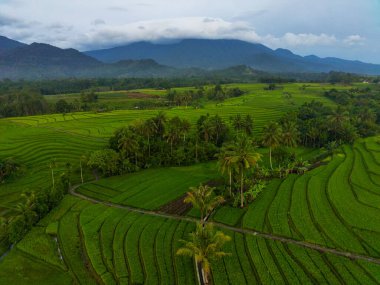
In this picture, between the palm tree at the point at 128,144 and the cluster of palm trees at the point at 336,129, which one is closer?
the palm tree at the point at 128,144

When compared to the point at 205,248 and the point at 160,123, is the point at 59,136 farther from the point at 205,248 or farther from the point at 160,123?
the point at 205,248

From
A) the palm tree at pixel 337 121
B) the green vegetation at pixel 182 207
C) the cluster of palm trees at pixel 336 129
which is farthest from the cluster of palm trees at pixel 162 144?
the palm tree at pixel 337 121

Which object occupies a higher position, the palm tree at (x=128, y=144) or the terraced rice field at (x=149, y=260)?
the palm tree at (x=128, y=144)

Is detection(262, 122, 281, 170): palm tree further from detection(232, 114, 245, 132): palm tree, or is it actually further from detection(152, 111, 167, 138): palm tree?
detection(152, 111, 167, 138): palm tree

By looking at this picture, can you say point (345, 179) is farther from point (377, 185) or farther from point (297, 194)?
point (297, 194)

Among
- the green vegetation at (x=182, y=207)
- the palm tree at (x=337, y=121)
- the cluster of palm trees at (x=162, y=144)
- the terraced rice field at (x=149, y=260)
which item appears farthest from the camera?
the palm tree at (x=337, y=121)

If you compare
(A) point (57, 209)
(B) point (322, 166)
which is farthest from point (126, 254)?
(B) point (322, 166)

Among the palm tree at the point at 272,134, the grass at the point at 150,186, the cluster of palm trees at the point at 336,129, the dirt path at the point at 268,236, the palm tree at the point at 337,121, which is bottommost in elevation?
the grass at the point at 150,186

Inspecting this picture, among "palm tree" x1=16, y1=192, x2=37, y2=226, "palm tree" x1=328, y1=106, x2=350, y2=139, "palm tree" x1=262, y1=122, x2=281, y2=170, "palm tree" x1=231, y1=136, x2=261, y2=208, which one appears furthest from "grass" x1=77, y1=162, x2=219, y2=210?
"palm tree" x1=328, y1=106, x2=350, y2=139

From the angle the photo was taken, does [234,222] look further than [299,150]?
No

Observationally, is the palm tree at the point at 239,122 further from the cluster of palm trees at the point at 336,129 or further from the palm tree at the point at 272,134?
the palm tree at the point at 272,134

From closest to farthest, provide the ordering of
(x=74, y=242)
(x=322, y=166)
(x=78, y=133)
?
(x=74, y=242) → (x=322, y=166) → (x=78, y=133)
